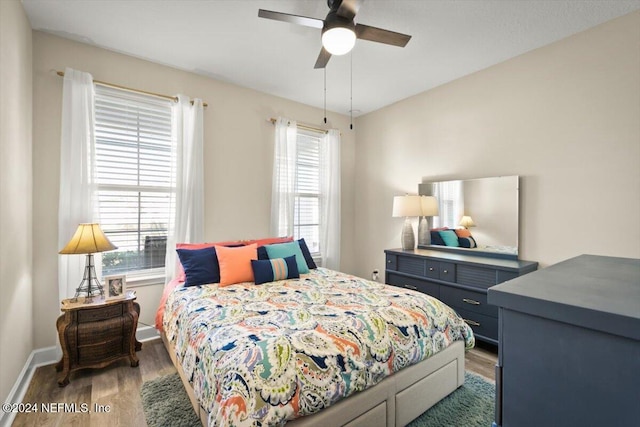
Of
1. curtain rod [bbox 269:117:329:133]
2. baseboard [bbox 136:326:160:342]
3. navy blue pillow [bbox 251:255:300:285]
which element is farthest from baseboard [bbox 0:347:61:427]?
curtain rod [bbox 269:117:329:133]

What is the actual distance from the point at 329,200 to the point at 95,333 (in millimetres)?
2947

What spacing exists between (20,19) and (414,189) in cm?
398

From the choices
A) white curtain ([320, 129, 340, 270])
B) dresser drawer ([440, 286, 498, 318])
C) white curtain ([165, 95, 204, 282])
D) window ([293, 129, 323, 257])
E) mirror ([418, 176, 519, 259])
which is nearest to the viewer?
dresser drawer ([440, 286, 498, 318])

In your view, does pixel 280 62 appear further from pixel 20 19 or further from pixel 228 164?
pixel 20 19

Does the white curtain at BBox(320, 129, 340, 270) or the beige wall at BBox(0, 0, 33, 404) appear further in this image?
the white curtain at BBox(320, 129, 340, 270)

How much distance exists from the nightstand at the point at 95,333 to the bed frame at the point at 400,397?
973mm

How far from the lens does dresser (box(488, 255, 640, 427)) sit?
0.31m

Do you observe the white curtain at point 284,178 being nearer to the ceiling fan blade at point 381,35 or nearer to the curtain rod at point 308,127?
the curtain rod at point 308,127

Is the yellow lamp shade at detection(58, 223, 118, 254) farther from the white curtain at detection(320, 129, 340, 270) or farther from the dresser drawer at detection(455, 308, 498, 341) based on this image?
the dresser drawer at detection(455, 308, 498, 341)

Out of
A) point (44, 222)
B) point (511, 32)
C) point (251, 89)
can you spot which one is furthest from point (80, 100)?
point (511, 32)

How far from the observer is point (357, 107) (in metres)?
4.30

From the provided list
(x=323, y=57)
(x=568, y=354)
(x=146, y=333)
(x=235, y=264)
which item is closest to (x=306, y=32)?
(x=323, y=57)

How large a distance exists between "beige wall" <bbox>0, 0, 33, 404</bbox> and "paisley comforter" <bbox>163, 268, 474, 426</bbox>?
0.94 meters

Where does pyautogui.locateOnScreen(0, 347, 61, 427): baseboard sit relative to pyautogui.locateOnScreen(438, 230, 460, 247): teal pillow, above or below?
below
